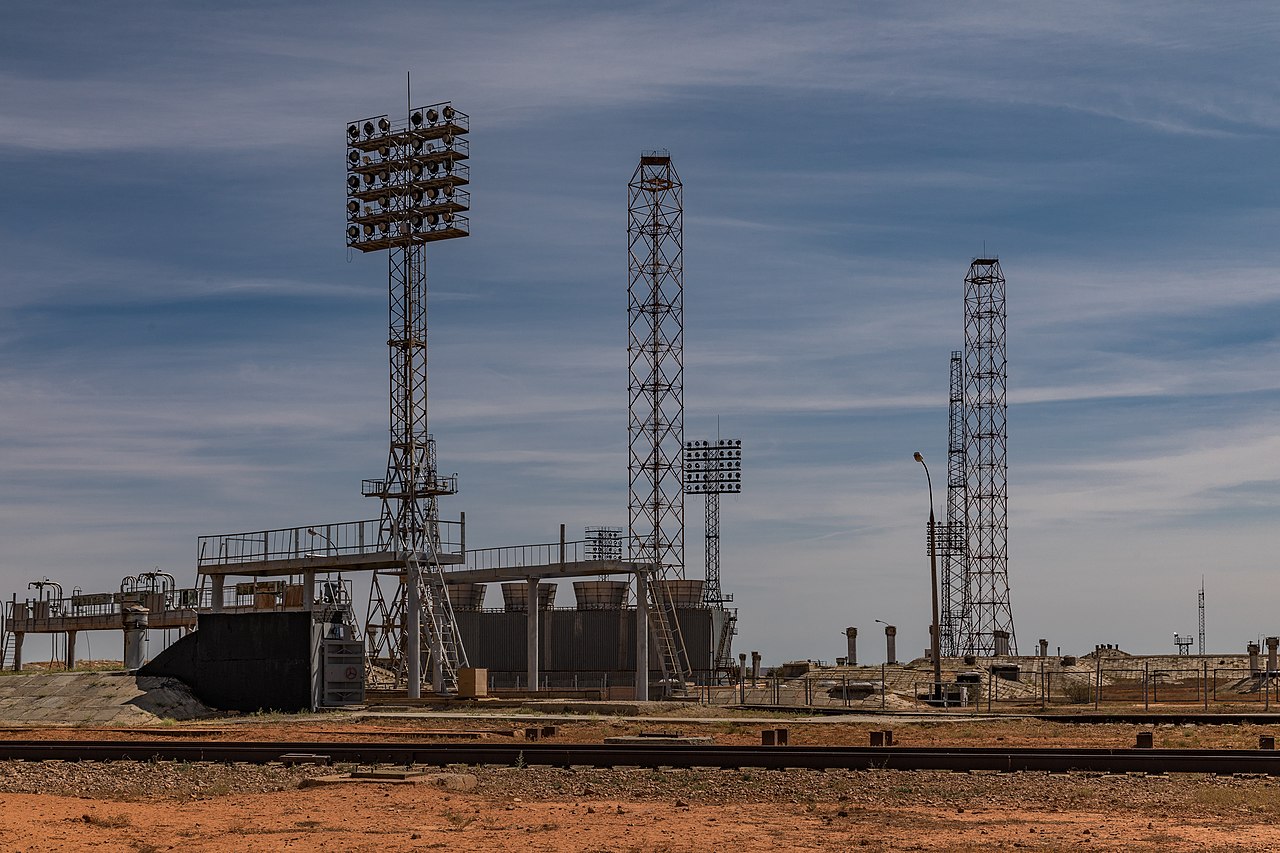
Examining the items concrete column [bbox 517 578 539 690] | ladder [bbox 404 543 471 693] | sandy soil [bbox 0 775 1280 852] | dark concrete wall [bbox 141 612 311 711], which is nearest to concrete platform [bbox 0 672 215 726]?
dark concrete wall [bbox 141 612 311 711]

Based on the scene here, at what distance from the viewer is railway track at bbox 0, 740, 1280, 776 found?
22672mm

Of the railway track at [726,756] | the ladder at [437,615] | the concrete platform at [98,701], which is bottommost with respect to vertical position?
the concrete platform at [98,701]

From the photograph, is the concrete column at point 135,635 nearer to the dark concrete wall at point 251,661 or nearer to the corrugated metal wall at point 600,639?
the dark concrete wall at point 251,661

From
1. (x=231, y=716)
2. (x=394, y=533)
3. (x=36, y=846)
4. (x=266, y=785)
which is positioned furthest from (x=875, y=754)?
(x=394, y=533)

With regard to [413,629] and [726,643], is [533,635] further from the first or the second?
[726,643]

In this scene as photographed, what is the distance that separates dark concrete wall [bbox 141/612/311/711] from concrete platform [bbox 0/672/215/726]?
0.71 meters

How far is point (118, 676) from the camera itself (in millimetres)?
47188

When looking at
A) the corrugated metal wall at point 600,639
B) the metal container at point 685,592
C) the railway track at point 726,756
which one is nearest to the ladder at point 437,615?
the corrugated metal wall at point 600,639

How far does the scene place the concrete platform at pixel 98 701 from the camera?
4272cm

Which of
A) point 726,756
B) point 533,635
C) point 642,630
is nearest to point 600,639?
point 533,635

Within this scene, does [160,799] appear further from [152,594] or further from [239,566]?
[152,594]

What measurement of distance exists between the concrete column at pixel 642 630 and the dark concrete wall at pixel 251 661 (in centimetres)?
1294

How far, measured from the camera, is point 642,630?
51.8 meters

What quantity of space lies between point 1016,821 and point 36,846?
37.9 ft
